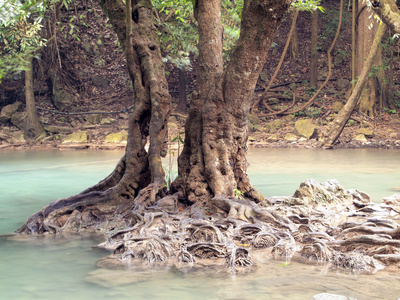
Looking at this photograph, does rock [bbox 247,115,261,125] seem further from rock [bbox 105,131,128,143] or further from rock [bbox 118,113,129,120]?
rock [bbox 118,113,129,120]

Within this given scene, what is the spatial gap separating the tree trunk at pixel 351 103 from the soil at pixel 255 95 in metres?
0.55

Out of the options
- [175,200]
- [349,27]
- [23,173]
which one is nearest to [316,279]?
[175,200]

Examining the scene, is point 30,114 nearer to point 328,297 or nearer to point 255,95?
point 255,95

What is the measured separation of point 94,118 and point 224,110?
42.4ft

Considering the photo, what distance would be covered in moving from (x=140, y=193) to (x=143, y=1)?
2.77 m

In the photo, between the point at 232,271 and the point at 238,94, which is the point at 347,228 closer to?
the point at 232,271

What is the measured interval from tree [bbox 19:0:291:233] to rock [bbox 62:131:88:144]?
390 inches

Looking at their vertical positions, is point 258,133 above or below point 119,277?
above

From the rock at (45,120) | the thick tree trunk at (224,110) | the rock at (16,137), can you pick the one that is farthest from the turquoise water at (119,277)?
the rock at (45,120)

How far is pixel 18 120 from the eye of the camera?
688 inches

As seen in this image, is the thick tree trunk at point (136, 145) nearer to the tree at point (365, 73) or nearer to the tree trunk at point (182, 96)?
the tree at point (365, 73)

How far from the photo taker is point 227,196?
5688mm

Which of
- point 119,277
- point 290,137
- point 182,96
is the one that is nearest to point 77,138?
point 182,96

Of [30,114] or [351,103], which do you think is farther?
[30,114]
